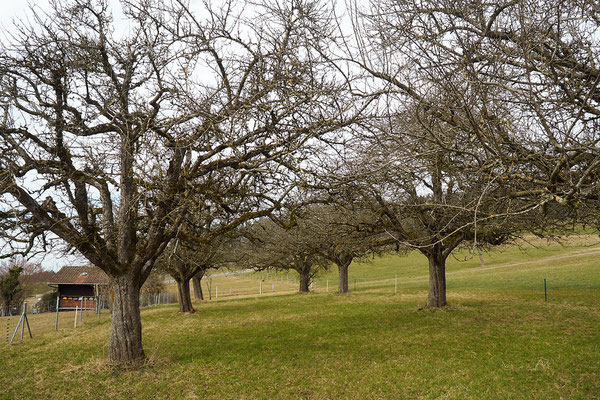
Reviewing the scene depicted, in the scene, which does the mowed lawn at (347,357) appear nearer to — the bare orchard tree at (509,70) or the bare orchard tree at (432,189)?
the bare orchard tree at (432,189)

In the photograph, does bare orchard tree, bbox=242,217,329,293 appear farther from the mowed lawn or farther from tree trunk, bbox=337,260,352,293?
the mowed lawn

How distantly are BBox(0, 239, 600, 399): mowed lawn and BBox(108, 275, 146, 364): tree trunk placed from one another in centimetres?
36

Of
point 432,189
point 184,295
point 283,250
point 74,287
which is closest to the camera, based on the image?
point 432,189

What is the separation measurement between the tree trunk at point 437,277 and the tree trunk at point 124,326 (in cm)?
1109

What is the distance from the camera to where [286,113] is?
6758 millimetres

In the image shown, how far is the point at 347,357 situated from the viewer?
30.6ft

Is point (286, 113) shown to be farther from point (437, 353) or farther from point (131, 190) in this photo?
point (437, 353)

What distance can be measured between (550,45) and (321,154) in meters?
4.17

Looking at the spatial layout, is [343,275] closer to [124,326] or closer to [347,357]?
[347,357]

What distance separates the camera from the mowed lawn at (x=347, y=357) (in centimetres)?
718

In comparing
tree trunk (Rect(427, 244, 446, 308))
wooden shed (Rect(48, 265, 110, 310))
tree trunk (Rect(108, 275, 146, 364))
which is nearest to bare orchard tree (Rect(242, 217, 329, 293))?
tree trunk (Rect(427, 244, 446, 308))

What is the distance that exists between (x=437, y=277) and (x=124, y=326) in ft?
39.3

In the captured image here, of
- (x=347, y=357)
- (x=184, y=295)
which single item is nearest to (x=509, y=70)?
(x=347, y=357)

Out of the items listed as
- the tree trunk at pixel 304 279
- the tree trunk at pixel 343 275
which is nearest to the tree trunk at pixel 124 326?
the tree trunk at pixel 343 275
